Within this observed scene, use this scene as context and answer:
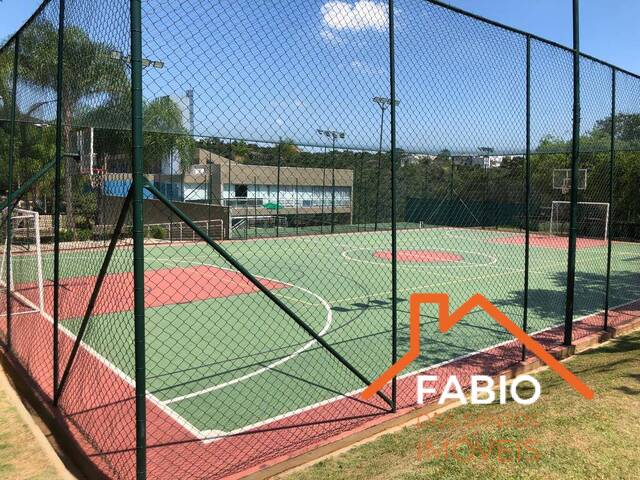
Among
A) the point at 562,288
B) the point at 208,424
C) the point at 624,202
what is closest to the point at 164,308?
the point at 208,424

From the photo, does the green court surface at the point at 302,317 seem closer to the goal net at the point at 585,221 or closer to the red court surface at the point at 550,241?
the red court surface at the point at 550,241

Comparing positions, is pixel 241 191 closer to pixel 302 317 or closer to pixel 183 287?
pixel 183 287

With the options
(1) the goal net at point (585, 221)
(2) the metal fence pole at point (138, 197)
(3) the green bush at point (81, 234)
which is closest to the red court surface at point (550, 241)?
(1) the goal net at point (585, 221)

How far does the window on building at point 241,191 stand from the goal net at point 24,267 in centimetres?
983

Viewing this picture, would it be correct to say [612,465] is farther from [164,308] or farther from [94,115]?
[164,308]

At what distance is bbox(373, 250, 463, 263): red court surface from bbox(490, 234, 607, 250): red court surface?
5.50 m

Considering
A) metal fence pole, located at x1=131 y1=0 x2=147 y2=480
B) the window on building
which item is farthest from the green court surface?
the window on building

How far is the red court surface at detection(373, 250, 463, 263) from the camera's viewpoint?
1753cm

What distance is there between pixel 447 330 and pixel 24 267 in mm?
9176

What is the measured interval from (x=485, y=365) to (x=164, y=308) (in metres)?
6.38

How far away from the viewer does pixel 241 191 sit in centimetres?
2256

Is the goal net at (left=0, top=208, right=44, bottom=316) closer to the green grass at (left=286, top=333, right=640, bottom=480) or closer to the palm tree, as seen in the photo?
the palm tree

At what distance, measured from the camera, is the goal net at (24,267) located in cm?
873

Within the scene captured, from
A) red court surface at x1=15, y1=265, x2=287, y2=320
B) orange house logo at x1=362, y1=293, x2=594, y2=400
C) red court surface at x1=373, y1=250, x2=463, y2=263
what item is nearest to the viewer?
orange house logo at x1=362, y1=293, x2=594, y2=400
